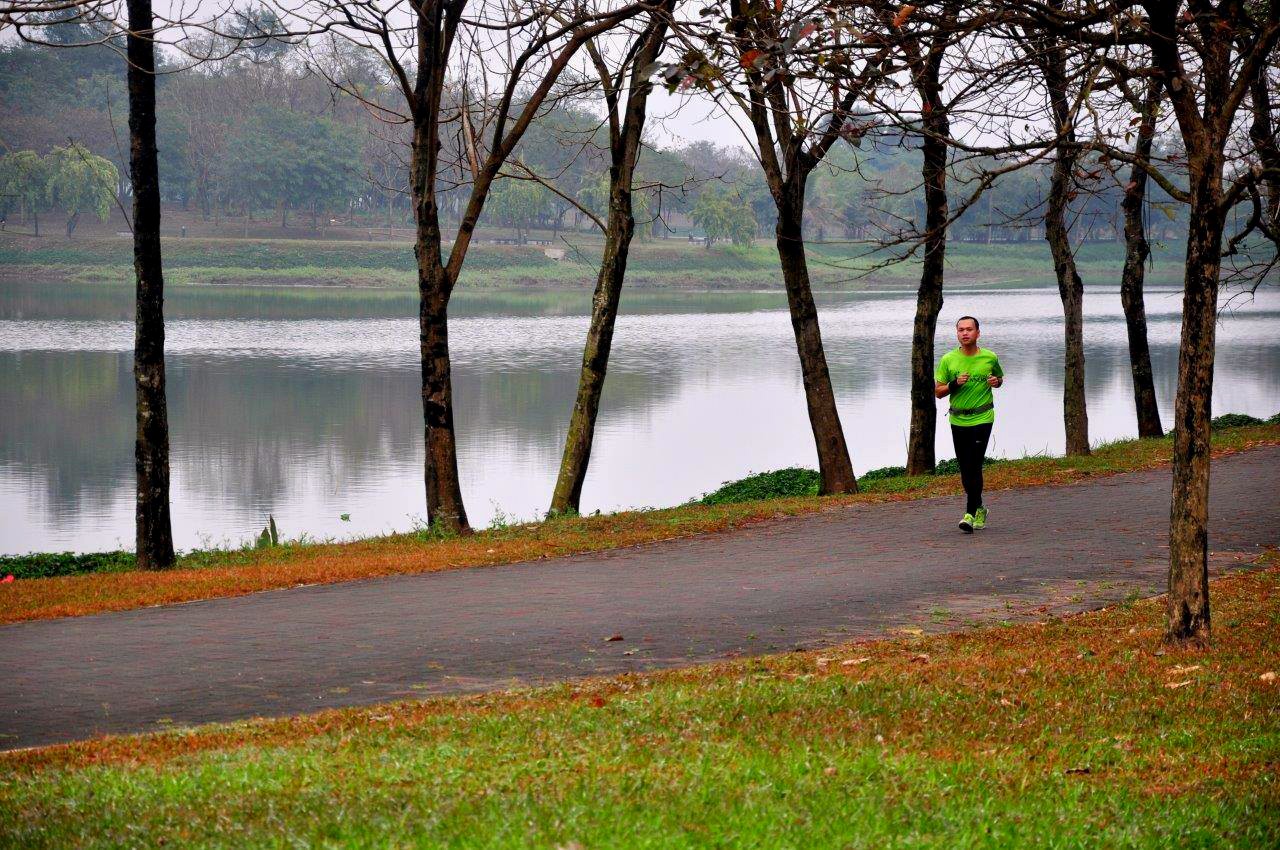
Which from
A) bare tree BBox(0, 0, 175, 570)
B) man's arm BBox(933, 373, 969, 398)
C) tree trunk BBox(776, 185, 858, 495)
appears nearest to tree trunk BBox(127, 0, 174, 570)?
bare tree BBox(0, 0, 175, 570)

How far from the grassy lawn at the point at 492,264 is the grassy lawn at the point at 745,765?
70.1 metres

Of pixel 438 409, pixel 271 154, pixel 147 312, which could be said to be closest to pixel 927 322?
pixel 438 409

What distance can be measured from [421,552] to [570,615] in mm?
3884

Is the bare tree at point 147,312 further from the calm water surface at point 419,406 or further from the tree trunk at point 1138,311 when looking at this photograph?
the tree trunk at point 1138,311

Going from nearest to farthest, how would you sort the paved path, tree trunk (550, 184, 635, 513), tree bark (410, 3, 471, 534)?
the paved path, tree bark (410, 3, 471, 534), tree trunk (550, 184, 635, 513)

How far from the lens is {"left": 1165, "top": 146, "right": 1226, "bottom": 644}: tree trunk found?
8.02 m

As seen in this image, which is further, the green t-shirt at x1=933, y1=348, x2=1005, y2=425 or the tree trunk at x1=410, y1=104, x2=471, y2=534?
the tree trunk at x1=410, y1=104, x2=471, y2=534

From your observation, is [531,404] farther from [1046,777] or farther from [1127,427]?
[1046,777]

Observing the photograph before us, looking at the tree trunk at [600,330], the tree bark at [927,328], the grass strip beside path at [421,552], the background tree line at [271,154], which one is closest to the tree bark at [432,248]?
the grass strip beside path at [421,552]

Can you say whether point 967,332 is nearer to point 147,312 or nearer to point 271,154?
point 147,312

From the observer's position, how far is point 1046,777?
5.77m

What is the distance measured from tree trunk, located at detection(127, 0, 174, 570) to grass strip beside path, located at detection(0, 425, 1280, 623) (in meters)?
0.56

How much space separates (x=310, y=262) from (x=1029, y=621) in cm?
8694

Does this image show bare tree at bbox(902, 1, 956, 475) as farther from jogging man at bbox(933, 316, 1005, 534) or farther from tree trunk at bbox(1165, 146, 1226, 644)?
tree trunk at bbox(1165, 146, 1226, 644)
